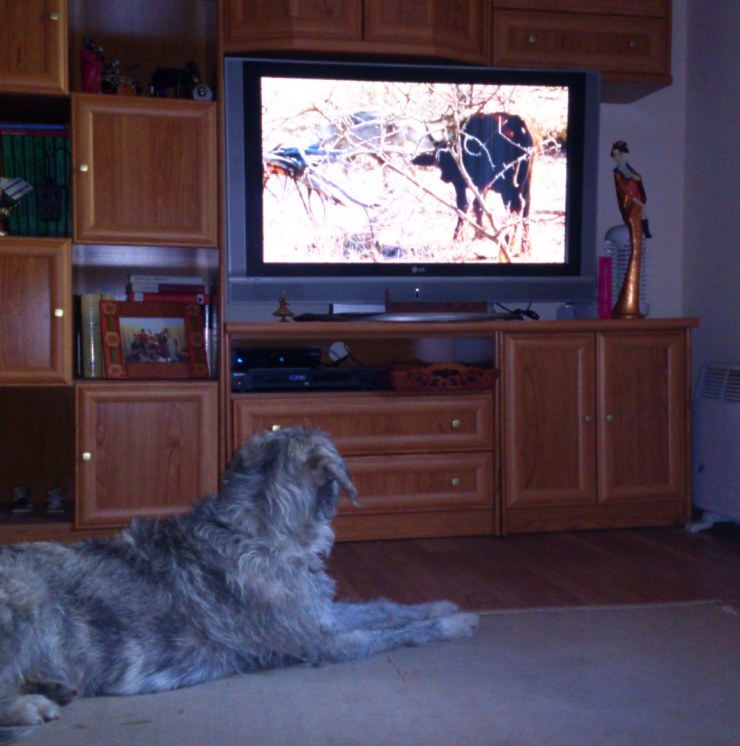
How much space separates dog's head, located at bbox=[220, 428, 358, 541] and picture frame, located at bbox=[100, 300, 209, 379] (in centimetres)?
161

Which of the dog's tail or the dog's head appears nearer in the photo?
the dog's tail

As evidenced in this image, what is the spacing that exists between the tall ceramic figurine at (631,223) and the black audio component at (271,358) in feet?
4.23

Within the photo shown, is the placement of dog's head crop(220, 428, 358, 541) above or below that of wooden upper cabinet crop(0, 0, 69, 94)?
below

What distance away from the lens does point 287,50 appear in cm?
388

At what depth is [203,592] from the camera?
2.27 metres

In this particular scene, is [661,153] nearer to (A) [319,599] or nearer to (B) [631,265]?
(B) [631,265]

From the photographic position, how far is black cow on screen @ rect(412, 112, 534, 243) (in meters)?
4.11

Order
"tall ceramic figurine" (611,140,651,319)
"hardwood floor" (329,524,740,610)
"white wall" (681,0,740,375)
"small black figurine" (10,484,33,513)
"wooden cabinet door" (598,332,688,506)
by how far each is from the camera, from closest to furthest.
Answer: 1. "hardwood floor" (329,524,740,610)
2. "small black figurine" (10,484,33,513)
3. "wooden cabinet door" (598,332,688,506)
4. "tall ceramic figurine" (611,140,651,319)
5. "white wall" (681,0,740,375)

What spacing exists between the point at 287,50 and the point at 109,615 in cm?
248

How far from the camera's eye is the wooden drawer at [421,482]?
12.5ft

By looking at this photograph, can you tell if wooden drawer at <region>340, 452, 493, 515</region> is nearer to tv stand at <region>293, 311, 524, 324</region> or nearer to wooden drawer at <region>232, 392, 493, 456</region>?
wooden drawer at <region>232, 392, 493, 456</region>

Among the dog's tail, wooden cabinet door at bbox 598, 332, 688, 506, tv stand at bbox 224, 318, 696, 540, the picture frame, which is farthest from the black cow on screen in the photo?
the dog's tail

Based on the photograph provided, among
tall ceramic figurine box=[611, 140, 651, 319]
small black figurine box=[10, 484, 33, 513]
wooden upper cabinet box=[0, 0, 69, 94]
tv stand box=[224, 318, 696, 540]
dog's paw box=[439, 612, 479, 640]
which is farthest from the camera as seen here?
tall ceramic figurine box=[611, 140, 651, 319]

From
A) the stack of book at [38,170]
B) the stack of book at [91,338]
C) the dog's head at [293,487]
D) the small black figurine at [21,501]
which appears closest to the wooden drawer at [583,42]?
the stack of book at [38,170]
